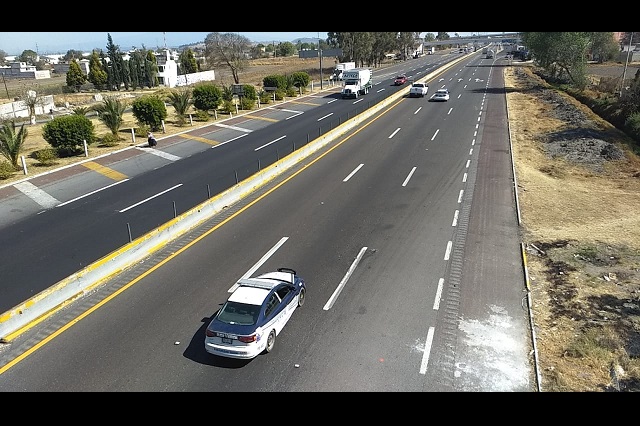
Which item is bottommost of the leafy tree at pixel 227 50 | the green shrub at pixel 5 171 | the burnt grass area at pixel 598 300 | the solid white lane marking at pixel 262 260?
the burnt grass area at pixel 598 300

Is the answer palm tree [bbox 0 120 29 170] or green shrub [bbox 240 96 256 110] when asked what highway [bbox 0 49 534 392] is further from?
green shrub [bbox 240 96 256 110]

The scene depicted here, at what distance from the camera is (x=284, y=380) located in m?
9.87

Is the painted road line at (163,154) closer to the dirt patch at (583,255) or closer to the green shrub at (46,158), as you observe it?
the green shrub at (46,158)

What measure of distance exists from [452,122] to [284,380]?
111ft

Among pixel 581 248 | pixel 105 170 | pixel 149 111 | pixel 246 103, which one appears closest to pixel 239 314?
pixel 581 248

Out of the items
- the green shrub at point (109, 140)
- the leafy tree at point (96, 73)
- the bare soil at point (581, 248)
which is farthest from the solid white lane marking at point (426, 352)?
the leafy tree at point (96, 73)

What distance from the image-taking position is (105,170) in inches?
1008

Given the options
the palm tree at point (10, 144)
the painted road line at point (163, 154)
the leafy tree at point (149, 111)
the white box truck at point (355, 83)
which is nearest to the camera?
the palm tree at point (10, 144)

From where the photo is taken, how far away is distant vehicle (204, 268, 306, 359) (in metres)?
10.2

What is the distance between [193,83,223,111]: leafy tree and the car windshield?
34.6 m

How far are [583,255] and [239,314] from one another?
11806 mm

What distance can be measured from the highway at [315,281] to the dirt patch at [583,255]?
77 cm

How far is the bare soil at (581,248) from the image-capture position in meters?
10.4
